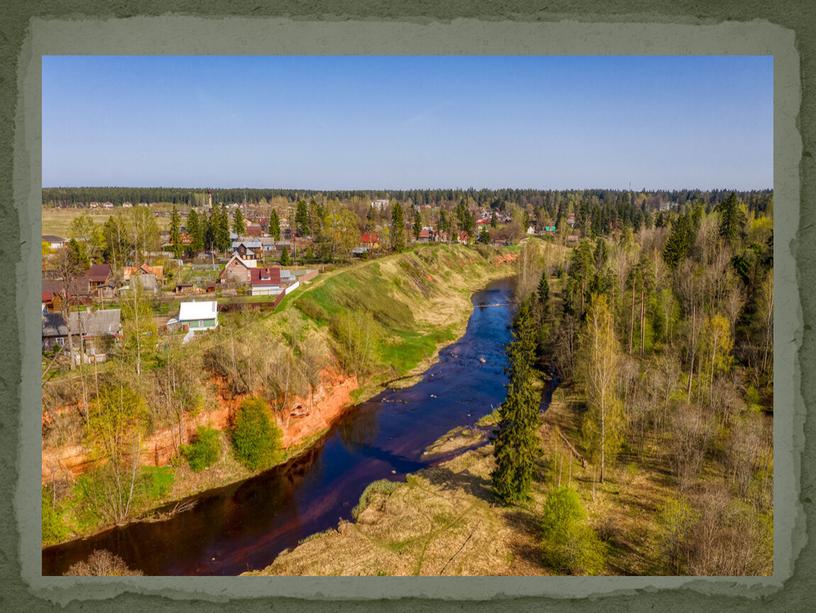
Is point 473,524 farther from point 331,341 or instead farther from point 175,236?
point 175,236

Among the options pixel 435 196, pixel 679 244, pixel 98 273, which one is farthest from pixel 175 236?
pixel 435 196

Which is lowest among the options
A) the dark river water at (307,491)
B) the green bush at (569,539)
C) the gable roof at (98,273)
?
the dark river water at (307,491)

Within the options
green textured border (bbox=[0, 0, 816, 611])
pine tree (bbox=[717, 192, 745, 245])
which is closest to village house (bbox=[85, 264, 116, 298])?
green textured border (bbox=[0, 0, 816, 611])

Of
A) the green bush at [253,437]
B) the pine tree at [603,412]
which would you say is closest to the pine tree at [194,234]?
the green bush at [253,437]

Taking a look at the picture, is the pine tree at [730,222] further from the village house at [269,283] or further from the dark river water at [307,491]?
the village house at [269,283]

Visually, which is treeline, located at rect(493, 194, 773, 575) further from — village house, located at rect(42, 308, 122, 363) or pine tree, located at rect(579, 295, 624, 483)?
village house, located at rect(42, 308, 122, 363)

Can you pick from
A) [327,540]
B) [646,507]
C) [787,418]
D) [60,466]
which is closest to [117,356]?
[60,466]
